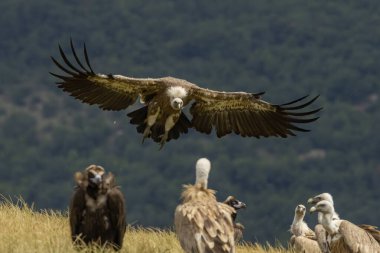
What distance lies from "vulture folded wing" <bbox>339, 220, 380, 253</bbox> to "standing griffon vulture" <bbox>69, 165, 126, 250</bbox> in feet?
7.26

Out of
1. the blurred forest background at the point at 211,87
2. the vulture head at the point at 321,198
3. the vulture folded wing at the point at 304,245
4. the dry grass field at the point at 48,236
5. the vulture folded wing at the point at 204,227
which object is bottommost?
the dry grass field at the point at 48,236

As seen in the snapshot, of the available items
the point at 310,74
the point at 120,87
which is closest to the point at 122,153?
the point at 310,74

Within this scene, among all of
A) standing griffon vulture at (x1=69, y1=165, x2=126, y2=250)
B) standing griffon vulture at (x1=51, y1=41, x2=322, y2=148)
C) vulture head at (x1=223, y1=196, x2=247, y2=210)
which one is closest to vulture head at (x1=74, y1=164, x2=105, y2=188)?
standing griffon vulture at (x1=69, y1=165, x2=126, y2=250)

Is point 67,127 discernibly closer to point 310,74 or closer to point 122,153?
point 122,153

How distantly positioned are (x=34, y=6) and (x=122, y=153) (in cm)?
3823

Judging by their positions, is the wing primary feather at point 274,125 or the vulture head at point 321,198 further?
the wing primary feather at point 274,125

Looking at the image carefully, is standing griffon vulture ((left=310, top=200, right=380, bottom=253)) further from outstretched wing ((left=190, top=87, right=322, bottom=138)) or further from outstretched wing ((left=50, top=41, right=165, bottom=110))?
outstretched wing ((left=50, top=41, right=165, bottom=110))

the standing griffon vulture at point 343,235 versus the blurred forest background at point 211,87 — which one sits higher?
the blurred forest background at point 211,87

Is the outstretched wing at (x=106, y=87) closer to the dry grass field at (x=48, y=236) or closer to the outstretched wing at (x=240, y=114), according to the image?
the outstretched wing at (x=240, y=114)

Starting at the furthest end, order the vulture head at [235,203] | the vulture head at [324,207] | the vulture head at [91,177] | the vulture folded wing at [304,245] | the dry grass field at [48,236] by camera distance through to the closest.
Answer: the vulture folded wing at [304,245]
the vulture head at [235,203]
the vulture head at [324,207]
the vulture head at [91,177]
the dry grass field at [48,236]

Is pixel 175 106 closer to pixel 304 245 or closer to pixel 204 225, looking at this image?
pixel 304 245

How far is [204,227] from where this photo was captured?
10922 mm

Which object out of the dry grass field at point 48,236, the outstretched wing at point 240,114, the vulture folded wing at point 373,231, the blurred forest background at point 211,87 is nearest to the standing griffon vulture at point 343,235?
the vulture folded wing at point 373,231

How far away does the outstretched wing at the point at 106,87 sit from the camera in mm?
15828
